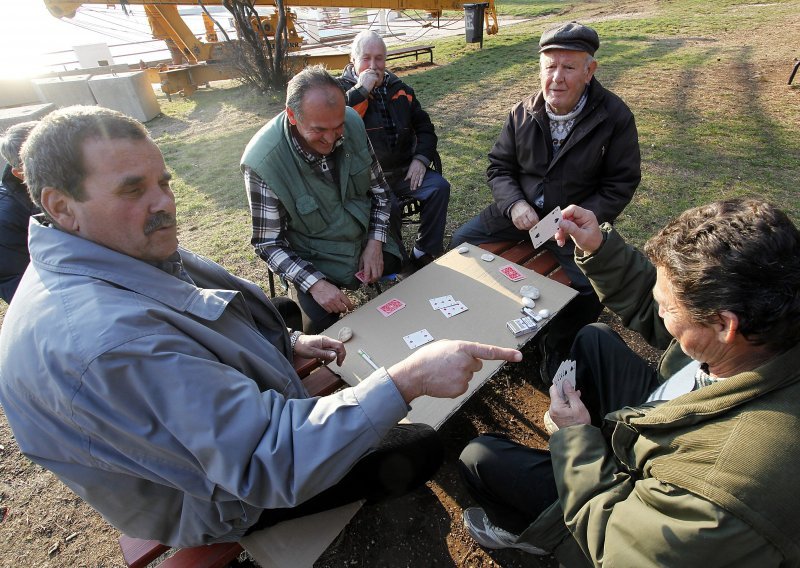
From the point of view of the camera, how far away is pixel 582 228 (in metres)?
2.12

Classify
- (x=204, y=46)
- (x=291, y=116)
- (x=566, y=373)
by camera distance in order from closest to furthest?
(x=566, y=373) < (x=291, y=116) < (x=204, y=46)

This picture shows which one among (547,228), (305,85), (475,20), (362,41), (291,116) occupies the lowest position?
(547,228)

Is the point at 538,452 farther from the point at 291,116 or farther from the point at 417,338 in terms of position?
the point at 291,116

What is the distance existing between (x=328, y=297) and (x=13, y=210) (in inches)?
81.6

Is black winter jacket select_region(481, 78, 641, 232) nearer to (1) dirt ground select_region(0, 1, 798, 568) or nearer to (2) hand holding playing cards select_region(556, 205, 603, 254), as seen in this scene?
(2) hand holding playing cards select_region(556, 205, 603, 254)

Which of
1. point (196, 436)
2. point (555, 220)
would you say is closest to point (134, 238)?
point (196, 436)

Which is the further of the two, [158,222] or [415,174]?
[415,174]

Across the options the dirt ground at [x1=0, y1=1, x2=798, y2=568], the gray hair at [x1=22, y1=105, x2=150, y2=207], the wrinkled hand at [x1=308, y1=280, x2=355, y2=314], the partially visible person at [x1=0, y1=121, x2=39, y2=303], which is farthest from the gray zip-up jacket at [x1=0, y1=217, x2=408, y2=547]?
the partially visible person at [x1=0, y1=121, x2=39, y2=303]

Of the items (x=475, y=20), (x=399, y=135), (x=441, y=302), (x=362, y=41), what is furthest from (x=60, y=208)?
(x=475, y=20)

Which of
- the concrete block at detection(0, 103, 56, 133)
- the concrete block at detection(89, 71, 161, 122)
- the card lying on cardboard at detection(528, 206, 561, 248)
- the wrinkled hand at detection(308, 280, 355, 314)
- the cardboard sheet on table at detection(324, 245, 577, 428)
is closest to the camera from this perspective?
the cardboard sheet on table at detection(324, 245, 577, 428)

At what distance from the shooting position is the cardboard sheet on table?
6.69 feet

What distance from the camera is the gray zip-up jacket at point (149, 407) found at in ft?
3.57

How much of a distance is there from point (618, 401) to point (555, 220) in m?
1.02

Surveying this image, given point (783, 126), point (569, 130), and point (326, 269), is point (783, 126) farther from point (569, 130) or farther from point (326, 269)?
point (326, 269)
